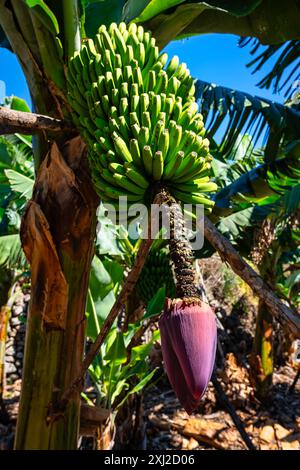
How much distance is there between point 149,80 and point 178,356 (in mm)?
562

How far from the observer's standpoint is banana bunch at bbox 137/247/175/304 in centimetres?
335

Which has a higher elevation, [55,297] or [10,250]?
[10,250]

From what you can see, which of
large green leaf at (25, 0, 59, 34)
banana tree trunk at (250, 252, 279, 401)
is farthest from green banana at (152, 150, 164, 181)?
banana tree trunk at (250, 252, 279, 401)

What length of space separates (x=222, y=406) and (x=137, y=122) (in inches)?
183

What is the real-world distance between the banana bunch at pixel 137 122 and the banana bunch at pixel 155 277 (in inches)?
97.7

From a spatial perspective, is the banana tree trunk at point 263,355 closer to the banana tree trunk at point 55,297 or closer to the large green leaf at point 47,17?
the banana tree trunk at point 55,297

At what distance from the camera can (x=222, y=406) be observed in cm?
479

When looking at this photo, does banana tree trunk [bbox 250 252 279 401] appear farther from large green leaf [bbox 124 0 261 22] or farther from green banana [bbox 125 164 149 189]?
green banana [bbox 125 164 149 189]

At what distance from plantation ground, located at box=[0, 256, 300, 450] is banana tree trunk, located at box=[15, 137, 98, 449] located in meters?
2.47

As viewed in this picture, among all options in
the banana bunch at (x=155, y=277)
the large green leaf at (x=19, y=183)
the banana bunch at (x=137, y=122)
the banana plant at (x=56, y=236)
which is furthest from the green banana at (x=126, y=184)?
the banana bunch at (x=155, y=277)

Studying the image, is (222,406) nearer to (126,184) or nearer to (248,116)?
(248,116)

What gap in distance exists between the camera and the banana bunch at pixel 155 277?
3.35m

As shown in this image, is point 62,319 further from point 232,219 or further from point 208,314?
point 232,219

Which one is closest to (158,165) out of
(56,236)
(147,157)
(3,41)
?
(147,157)
